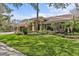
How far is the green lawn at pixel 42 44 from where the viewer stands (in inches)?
70.7

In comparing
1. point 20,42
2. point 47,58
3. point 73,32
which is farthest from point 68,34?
point 20,42

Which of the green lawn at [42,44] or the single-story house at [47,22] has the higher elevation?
the single-story house at [47,22]

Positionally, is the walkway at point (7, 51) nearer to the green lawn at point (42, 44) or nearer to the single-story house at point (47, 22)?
the green lawn at point (42, 44)

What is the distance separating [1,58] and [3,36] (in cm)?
17

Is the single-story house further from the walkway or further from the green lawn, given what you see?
the walkway

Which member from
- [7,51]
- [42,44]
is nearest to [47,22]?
[42,44]

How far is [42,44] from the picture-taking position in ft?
5.94

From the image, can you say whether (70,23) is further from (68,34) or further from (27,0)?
(27,0)

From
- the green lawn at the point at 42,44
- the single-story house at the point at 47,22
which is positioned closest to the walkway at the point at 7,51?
the green lawn at the point at 42,44

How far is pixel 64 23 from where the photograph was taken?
1827mm

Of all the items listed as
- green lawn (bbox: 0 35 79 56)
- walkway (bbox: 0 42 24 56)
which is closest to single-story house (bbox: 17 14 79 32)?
green lawn (bbox: 0 35 79 56)

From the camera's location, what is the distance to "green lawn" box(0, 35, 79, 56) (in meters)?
1.80

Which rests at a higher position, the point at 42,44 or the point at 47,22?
the point at 47,22

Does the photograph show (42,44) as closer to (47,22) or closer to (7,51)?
(47,22)
